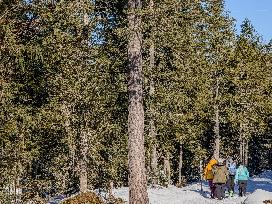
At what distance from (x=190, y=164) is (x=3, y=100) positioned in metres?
42.5

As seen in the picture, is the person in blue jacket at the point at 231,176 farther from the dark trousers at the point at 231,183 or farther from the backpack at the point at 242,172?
the backpack at the point at 242,172

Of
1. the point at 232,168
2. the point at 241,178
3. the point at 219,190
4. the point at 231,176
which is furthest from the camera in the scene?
the point at 232,168

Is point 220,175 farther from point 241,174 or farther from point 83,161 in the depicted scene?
point 83,161

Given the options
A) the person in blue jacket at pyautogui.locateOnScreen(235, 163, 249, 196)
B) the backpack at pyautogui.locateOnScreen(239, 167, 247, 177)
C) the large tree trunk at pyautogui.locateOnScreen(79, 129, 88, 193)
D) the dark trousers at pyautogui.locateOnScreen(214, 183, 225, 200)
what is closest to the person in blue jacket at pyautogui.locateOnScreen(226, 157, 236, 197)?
the person in blue jacket at pyautogui.locateOnScreen(235, 163, 249, 196)

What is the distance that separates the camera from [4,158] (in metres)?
19.7

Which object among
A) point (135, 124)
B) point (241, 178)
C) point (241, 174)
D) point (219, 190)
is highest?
point (135, 124)

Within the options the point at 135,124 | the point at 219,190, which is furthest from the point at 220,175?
the point at 135,124

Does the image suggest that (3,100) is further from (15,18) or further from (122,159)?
(122,159)

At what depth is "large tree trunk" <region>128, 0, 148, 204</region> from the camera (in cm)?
1430

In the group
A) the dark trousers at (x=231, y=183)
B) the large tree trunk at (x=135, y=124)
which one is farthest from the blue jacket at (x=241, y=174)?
the large tree trunk at (x=135, y=124)

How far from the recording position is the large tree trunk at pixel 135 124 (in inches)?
563

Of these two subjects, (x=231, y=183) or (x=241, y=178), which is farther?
(x=231, y=183)

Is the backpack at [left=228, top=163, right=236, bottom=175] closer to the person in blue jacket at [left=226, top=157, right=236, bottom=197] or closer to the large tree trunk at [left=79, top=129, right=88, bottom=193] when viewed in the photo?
the person in blue jacket at [left=226, top=157, right=236, bottom=197]

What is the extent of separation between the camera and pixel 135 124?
1441cm
